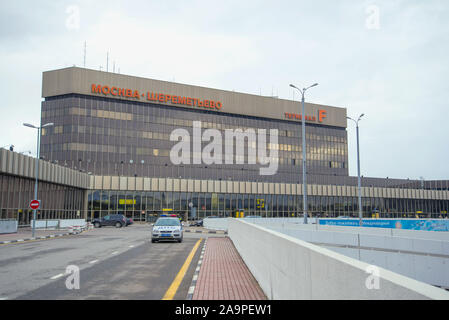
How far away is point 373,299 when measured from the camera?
326 centimetres

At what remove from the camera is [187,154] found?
8362cm

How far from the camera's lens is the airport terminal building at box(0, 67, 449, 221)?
71875 millimetres

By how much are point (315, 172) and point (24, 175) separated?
235 ft

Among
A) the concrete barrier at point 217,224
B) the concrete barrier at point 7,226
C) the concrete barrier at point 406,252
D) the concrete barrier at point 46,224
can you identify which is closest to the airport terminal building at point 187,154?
the concrete barrier at point 46,224

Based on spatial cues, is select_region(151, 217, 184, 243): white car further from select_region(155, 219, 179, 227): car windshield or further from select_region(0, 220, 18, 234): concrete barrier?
select_region(0, 220, 18, 234): concrete barrier

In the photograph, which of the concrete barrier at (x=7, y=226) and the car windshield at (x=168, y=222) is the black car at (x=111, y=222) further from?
the car windshield at (x=168, y=222)

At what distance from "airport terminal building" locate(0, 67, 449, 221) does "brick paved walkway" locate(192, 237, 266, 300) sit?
5114cm

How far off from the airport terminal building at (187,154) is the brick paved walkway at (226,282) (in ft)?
168

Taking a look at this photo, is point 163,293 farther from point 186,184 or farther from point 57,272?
point 186,184

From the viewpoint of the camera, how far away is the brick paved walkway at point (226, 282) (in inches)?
337

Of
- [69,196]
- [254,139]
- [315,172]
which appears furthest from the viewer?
[315,172]

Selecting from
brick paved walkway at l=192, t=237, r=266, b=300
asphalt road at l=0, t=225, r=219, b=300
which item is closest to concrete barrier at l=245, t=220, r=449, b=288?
brick paved walkway at l=192, t=237, r=266, b=300

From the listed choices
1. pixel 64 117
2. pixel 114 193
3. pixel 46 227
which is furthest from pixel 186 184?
pixel 46 227

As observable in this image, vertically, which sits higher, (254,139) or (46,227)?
(254,139)
